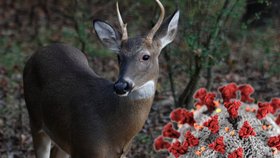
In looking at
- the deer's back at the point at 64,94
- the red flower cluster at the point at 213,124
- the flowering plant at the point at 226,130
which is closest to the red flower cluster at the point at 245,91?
the flowering plant at the point at 226,130

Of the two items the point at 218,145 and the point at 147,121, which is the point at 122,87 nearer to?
the point at 218,145

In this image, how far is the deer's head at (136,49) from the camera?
4.34 metres

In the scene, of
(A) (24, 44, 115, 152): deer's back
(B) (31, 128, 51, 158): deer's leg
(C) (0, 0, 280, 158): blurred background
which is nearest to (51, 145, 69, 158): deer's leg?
(B) (31, 128, 51, 158): deer's leg

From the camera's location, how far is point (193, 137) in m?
5.14

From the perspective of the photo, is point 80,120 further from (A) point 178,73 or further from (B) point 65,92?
(A) point 178,73

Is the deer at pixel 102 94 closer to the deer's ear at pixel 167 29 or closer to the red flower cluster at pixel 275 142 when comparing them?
the deer's ear at pixel 167 29

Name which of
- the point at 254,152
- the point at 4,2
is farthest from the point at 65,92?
the point at 4,2

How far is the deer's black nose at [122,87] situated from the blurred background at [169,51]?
2104 mm

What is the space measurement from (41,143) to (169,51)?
1.85 m

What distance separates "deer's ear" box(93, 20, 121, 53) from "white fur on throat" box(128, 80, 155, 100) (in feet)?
1.07

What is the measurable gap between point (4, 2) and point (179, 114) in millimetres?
8918

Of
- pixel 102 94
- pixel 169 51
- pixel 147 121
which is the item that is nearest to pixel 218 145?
pixel 102 94

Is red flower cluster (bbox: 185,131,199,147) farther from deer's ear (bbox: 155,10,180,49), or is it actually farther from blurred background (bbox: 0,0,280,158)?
blurred background (bbox: 0,0,280,158)

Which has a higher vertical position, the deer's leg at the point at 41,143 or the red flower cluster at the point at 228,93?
the red flower cluster at the point at 228,93
